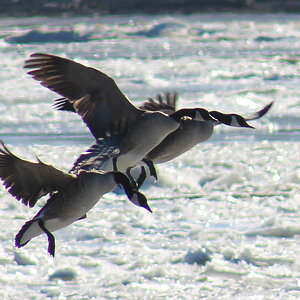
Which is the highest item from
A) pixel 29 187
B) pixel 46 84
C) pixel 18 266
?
pixel 46 84

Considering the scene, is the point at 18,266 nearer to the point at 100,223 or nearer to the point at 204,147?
the point at 100,223

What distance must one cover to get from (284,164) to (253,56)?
15.7 feet

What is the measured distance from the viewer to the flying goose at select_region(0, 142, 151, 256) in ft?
11.6

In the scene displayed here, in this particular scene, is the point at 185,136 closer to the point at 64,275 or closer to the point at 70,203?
the point at 64,275

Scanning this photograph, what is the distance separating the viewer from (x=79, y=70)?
440cm

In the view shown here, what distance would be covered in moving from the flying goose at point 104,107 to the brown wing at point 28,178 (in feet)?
1.94

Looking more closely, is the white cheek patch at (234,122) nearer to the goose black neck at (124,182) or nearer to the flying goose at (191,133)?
the flying goose at (191,133)

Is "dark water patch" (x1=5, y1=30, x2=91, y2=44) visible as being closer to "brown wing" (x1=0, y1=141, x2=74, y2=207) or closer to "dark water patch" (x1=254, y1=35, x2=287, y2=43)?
"dark water patch" (x1=254, y1=35, x2=287, y2=43)

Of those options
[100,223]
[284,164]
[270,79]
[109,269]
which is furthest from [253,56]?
[109,269]

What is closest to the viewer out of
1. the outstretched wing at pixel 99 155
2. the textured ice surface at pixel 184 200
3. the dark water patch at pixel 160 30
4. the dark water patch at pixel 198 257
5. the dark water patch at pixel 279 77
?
the outstretched wing at pixel 99 155

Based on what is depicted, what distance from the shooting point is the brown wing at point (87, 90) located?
439 cm

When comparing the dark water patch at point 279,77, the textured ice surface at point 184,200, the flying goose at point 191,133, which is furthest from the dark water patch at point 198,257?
the dark water patch at point 279,77

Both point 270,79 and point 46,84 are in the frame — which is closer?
point 46,84

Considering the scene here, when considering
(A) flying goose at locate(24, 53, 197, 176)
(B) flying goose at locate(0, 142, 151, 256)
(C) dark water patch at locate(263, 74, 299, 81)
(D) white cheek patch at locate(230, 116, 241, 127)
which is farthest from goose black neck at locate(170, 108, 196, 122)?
(C) dark water patch at locate(263, 74, 299, 81)
